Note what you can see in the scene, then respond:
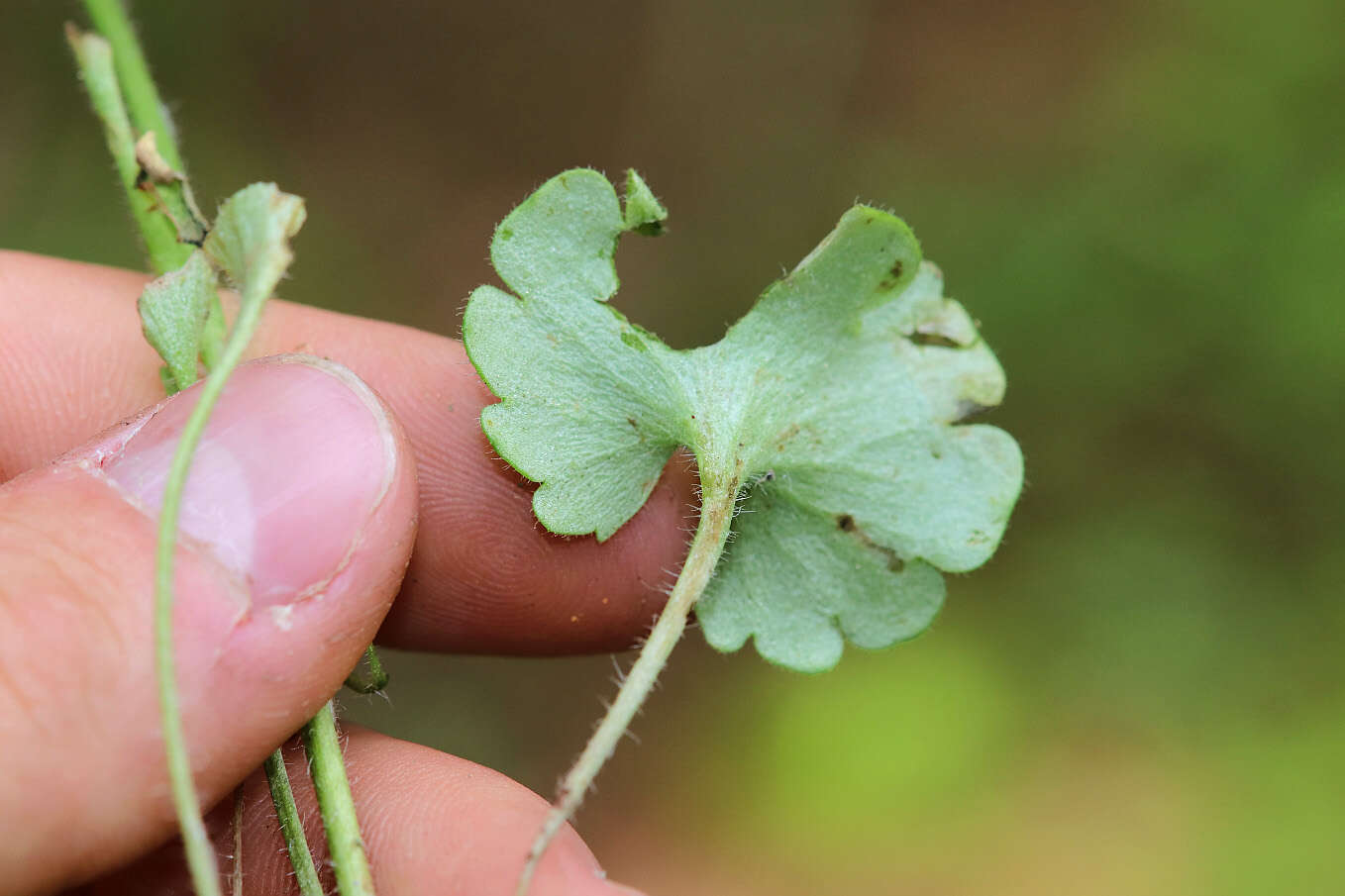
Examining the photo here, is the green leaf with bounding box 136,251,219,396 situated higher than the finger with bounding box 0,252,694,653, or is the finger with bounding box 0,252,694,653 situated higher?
the green leaf with bounding box 136,251,219,396

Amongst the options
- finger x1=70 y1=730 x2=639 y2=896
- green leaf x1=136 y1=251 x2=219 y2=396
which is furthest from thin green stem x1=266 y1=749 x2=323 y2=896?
green leaf x1=136 y1=251 x2=219 y2=396

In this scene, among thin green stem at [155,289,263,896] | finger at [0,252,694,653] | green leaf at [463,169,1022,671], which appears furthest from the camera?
finger at [0,252,694,653]

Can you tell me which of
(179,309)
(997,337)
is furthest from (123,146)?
(997,337)

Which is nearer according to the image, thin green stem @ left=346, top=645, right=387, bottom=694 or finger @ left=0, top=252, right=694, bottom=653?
thin green stem @ left=346, top=645, right=387, bottom=694

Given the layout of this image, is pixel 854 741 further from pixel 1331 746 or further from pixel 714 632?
pixel 714 632

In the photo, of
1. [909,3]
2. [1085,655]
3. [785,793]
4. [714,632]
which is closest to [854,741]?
[785,793]

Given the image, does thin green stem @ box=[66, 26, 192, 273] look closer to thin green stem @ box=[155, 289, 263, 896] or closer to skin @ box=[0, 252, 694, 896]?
skin @ box=[0, 252, 694, 896]
